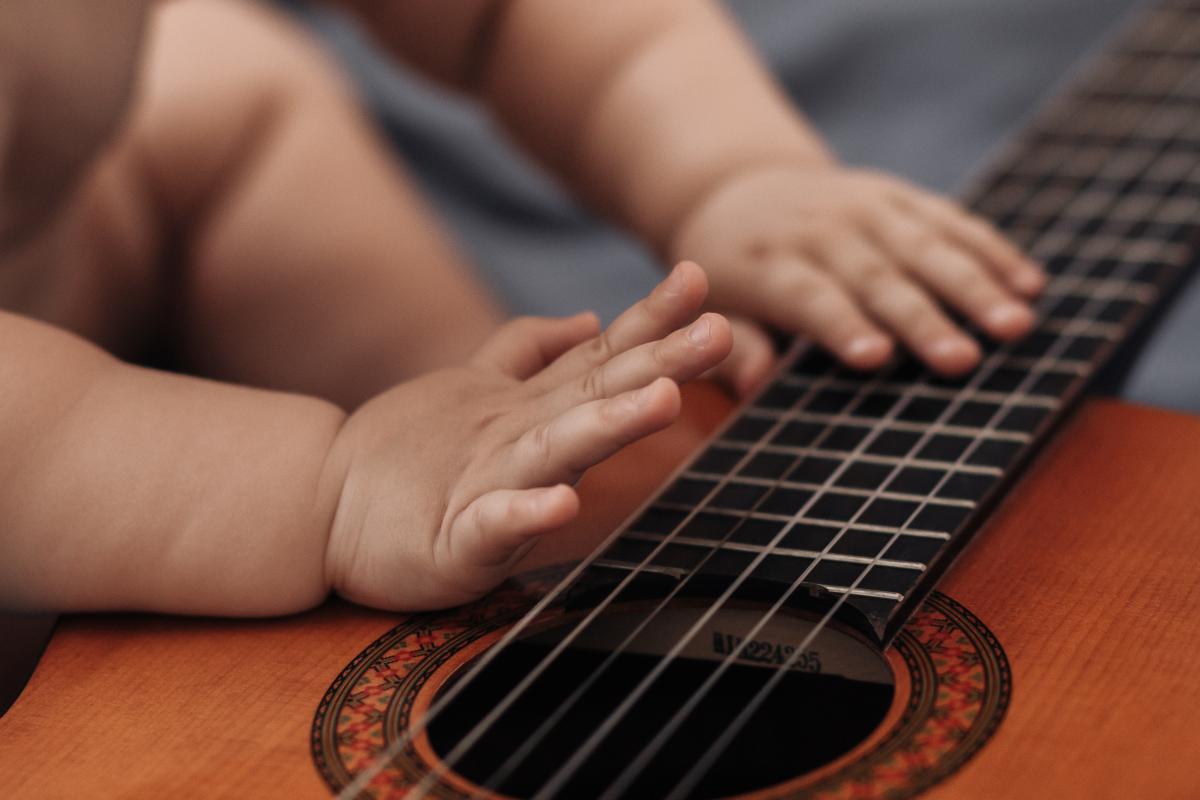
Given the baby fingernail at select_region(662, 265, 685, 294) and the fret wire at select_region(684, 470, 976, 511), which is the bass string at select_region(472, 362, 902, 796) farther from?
the baby fingernail at select_region(662, 265, 685, 294)

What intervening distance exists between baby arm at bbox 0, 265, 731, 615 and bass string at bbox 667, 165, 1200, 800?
82mm

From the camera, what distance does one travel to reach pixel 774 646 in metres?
0.47

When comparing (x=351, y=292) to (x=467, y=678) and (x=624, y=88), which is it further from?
(x=467, y=678)

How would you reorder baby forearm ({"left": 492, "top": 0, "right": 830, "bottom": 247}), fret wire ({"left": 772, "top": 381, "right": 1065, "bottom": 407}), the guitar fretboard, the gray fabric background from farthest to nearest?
1. the gray fabric background
2. baby forearm ({"left": 492, "top": 0, "right": 830, "bottom": 247})
3. fret wire ({"left": 772, "top": 381, "right": 1065, "bottom": 407})
4. the guitar fretboard

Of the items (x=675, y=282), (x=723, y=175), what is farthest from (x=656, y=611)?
(x=723, y=175)

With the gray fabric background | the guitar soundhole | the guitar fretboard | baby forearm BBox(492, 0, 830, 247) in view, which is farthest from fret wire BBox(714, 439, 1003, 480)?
the gray fabric background

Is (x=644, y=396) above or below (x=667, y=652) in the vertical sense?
above

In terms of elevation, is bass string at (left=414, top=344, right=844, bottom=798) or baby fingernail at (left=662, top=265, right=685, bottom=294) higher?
baby fingernail at (left=662, top=265, right=685, bottom=294)

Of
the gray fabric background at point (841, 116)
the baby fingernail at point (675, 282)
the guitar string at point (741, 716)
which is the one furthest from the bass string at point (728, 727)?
the gray fabric background at point (841, 116)

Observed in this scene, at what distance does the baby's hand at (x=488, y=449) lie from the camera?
444 mm

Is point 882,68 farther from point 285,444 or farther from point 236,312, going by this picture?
point 285,444

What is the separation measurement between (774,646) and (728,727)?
0.16ft

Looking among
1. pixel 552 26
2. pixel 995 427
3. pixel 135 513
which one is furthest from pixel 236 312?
pixel 995 427

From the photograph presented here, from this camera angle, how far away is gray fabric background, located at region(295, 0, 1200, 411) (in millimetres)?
1040
